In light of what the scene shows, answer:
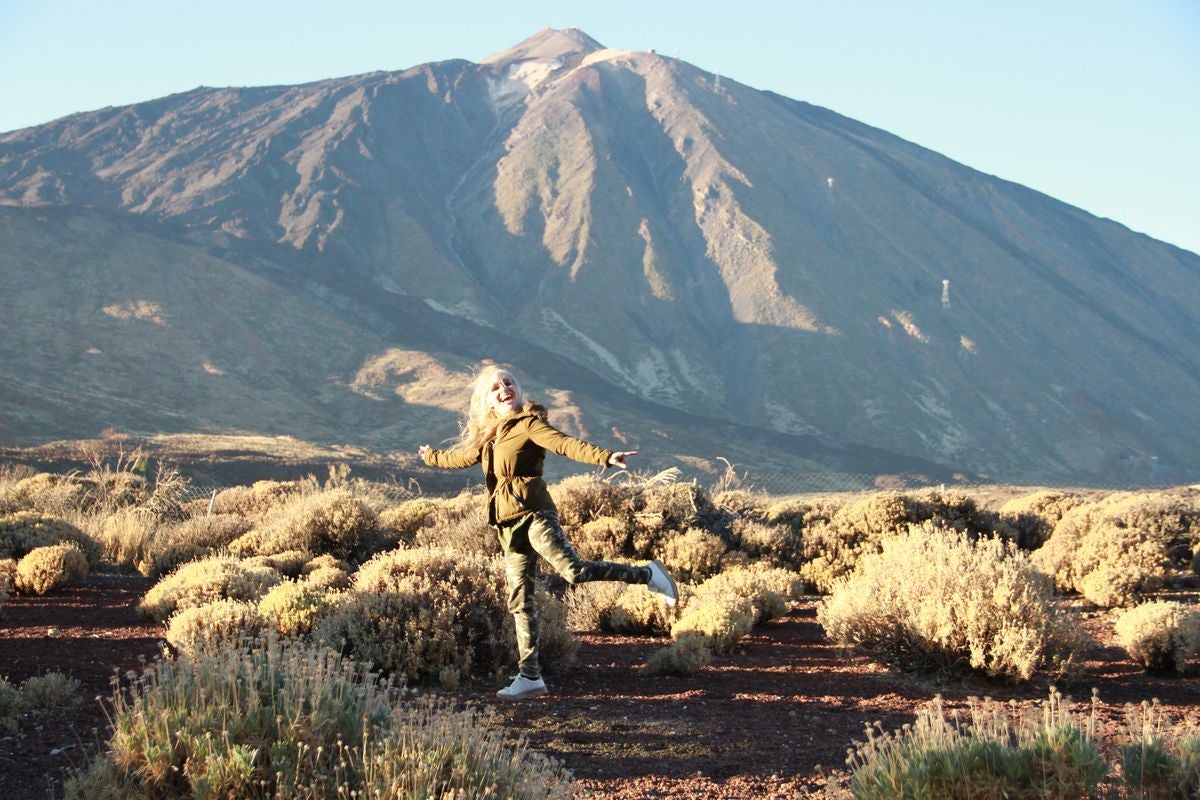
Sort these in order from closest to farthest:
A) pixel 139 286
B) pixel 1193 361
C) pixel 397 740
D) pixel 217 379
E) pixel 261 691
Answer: pixel 397 740 → pixel 261 691 → pixel 217 379 → pixel 139 286 → pixel 1193 361

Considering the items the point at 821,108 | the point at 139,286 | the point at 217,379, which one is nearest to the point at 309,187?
the point at 139,286

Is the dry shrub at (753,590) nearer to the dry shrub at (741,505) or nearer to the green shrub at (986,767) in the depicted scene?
the dry shrub at (741,505)

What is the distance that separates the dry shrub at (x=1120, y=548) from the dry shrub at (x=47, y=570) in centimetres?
920

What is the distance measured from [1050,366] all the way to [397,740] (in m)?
104

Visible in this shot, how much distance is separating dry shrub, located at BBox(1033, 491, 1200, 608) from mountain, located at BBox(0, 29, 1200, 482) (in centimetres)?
4501

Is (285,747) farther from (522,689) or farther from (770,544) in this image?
(770,544)

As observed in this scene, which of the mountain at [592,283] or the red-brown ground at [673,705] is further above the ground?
the mountain at [592,283]

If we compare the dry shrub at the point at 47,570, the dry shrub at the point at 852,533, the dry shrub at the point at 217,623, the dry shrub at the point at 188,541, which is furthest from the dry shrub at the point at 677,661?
the dry shrub at the point at 188,541

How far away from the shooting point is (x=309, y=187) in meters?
117

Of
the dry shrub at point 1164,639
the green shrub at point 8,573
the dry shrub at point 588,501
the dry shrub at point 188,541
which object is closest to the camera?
the dry shrub at point 1164,639

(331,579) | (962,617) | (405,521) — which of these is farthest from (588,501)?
(962,617)

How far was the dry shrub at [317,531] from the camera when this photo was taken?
1331 cm

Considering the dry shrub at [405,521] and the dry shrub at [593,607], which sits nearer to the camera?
the dry shrub at [593,607]

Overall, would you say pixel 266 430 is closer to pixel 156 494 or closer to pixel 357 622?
pixel 156 494
